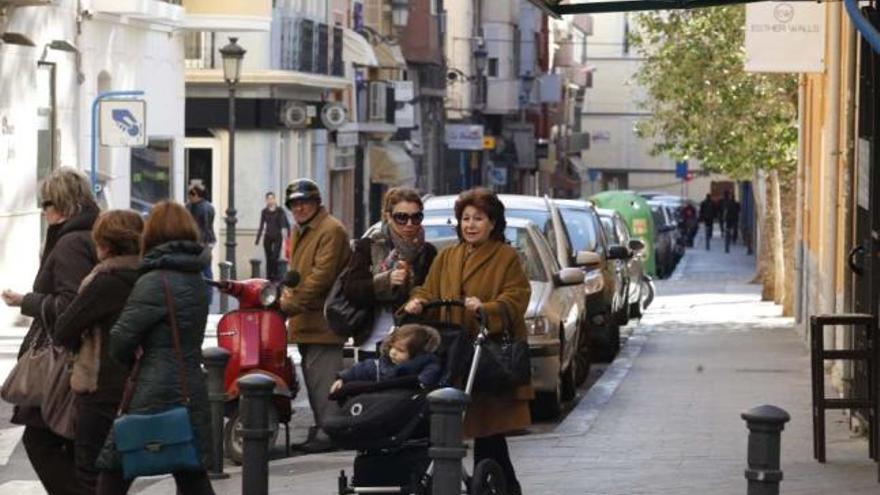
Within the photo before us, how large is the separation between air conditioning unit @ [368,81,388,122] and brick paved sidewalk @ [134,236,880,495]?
3283 centimetres

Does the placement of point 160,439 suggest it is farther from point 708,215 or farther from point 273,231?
point 708,215

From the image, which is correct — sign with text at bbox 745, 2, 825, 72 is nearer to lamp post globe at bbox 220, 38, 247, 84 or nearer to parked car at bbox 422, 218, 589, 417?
parked car at bbox 422, 218, 589, 417

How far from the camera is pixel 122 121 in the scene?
102 ft

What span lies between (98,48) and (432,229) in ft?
57.7

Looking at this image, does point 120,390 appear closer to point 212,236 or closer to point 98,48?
point 98,48

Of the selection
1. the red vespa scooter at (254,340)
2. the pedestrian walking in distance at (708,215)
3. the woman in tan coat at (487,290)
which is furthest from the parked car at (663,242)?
the woman in tan coat at (487,290)

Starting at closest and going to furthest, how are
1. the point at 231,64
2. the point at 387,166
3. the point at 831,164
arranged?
the point at 831,164
the point at 231,64
the point at 387,166

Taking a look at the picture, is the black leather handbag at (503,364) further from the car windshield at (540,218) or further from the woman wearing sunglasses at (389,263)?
the car windshield at (540,218)

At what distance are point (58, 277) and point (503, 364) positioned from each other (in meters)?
2.04

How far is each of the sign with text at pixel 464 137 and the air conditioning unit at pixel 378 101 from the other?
14464 millimetres

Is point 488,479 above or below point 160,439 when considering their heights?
below

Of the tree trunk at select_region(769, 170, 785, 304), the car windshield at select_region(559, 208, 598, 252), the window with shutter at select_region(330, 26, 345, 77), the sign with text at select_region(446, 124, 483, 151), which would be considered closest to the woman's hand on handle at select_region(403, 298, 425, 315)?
the car windshield at select_region(559, 208, 598, 252)

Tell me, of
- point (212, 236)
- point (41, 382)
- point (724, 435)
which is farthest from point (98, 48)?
point (41, 382)

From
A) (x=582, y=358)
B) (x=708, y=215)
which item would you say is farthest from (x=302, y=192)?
(x=708, y=215)
